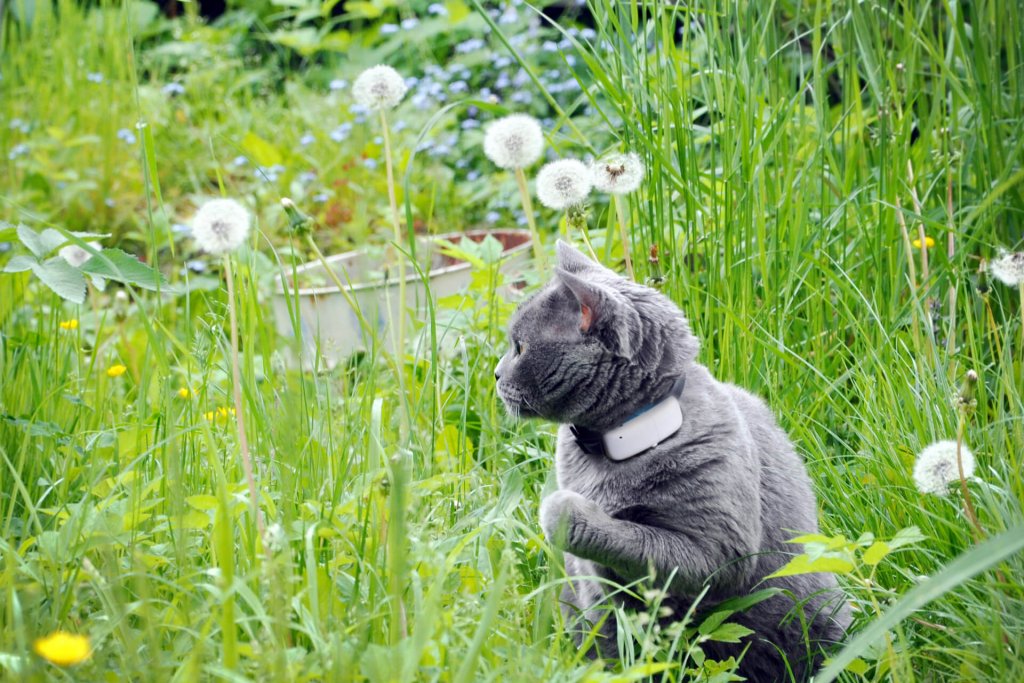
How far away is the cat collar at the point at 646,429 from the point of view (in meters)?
1.70

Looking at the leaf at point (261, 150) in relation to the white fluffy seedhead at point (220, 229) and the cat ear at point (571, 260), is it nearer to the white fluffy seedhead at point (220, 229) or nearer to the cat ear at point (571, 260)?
the cat ear at point (571, 260)

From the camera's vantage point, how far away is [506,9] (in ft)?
16.4

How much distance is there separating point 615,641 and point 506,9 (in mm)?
3887

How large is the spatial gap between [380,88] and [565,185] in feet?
1.38

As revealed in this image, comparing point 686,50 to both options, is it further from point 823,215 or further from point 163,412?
point 163,412

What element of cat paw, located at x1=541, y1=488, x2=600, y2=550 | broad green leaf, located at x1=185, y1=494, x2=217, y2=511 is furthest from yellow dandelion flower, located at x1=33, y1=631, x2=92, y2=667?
cat paw, located at x1=541, y1=488, x2=600, y2=550

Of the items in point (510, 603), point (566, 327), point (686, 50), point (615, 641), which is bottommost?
point (615, 641)

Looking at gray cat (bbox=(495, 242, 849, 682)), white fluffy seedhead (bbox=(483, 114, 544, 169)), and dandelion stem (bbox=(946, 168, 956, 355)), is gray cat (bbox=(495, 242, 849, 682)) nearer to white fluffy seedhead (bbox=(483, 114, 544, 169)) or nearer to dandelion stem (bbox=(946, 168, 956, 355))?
white fluffy seedhead (bbox=(483, 114, 544, 169))

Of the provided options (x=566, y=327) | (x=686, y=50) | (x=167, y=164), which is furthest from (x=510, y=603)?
(x=167, y=164)

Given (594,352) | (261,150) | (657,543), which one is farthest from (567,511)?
(261,150)

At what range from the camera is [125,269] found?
5.77ft

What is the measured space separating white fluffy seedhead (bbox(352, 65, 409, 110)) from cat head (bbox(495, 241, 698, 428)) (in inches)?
21.7

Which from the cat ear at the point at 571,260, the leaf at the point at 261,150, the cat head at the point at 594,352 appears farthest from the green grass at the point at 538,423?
the leaf at the point at 261,150

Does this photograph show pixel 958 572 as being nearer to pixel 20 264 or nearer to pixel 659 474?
pixel 659 474
